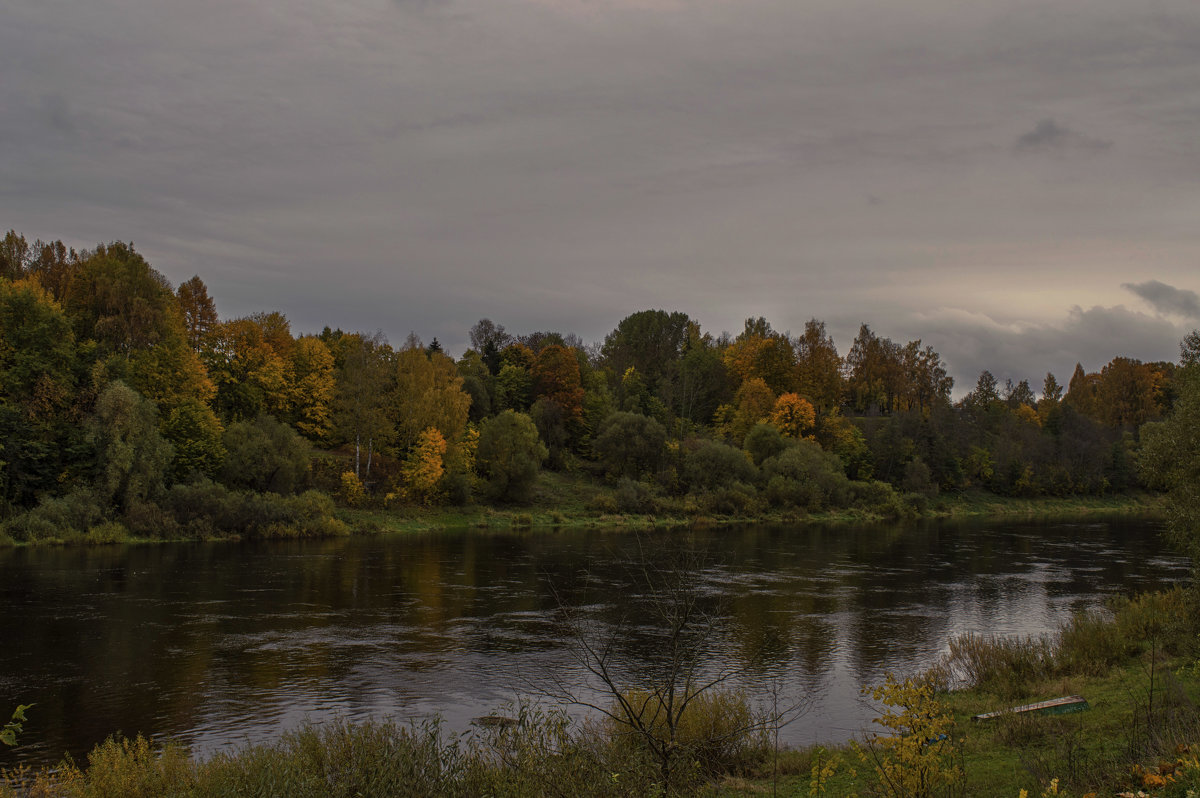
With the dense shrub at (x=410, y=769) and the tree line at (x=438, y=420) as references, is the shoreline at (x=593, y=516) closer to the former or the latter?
the tree line at (x=438, y=420)

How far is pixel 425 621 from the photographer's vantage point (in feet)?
83.6

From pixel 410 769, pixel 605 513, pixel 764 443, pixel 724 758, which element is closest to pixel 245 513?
pixel 605 513

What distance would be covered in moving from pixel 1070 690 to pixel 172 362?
174 ft

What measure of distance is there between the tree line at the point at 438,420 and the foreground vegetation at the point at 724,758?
23.0 meters

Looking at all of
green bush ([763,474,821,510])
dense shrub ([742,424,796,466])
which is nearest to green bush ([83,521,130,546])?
green bush ([763,474,821,510])

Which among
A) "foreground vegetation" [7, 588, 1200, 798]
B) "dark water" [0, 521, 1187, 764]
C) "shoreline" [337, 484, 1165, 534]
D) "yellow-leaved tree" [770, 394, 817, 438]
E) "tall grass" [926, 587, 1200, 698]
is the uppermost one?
"yellow-leaved tree" [770, 394, 817, 438]

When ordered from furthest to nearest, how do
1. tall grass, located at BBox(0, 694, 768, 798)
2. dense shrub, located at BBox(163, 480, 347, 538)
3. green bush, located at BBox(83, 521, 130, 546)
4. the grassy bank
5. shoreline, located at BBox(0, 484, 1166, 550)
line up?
1. the grassy bank
2. shoreline, located at BBox(0, 484, 1166, 550)
3. dense shrub, located at BBox(163, 480, 347, 538)
4. green bush, located at BBox(83, 521, 130, 546)
5. tall grass, located at BBox(0, 694, 768, 798)

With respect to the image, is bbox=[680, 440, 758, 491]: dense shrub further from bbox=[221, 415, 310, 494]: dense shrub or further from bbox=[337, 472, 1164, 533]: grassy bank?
→ bbox=[221, 415, 310, 494]: dense shrub

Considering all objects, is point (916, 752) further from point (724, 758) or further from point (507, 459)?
point (507, 459)

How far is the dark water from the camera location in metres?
16.6

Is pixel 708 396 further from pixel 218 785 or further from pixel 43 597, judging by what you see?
pixel 218 785

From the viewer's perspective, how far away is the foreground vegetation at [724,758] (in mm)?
8211

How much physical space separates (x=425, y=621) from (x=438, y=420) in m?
37.7

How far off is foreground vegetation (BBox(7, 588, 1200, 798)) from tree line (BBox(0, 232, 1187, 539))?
23.0m
